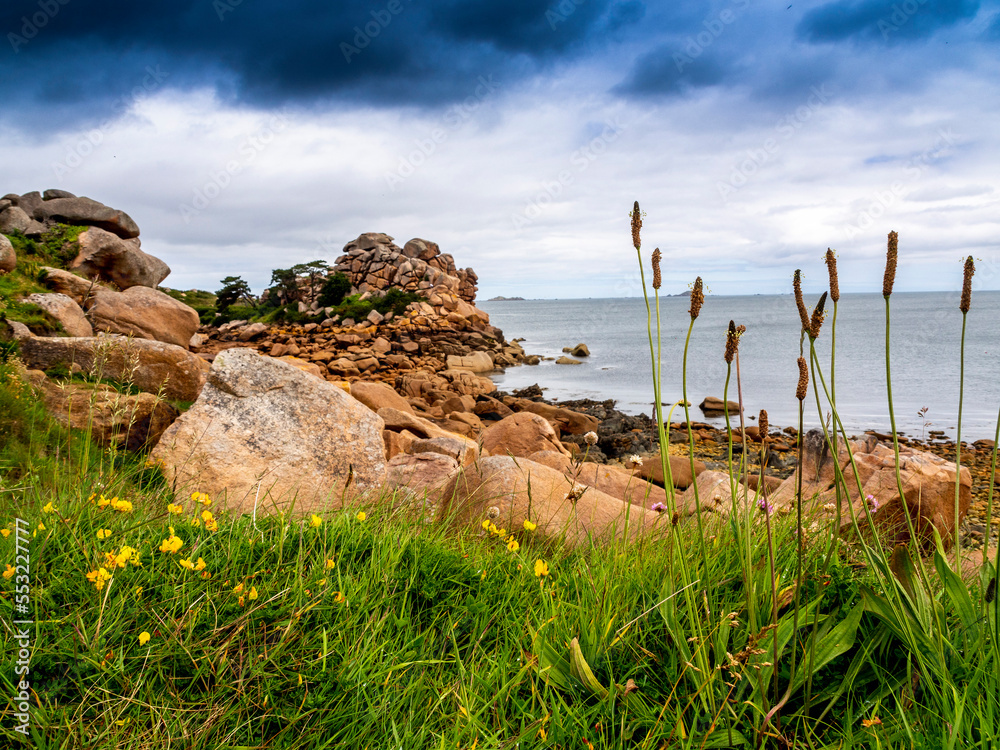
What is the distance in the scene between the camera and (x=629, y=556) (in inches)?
120

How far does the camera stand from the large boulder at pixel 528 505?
3.78 metres

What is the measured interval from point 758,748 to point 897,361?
3425cm

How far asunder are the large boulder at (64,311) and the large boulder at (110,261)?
511 centimetres

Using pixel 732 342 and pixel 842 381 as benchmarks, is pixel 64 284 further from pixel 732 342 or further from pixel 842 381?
pixel 842 381

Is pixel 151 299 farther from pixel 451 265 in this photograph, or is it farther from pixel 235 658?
pixel 451 265

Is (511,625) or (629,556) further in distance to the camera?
(629,556)

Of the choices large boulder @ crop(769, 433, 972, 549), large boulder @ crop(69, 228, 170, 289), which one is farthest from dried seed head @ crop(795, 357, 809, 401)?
large boulder @ crop(69, 228, 170, 289)

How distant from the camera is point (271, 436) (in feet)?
16.9

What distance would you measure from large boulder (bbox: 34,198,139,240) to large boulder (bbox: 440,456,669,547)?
18.3 metres

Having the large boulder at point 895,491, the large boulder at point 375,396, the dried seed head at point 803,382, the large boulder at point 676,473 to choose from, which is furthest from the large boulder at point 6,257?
the dried seed head at point 803,382

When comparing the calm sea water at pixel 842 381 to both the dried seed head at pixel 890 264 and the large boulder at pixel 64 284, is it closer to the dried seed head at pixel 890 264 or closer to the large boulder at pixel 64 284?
the dried seed head at pixel 890 264

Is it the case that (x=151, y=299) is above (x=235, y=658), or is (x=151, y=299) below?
above

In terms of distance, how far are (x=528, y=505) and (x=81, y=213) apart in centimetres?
1957

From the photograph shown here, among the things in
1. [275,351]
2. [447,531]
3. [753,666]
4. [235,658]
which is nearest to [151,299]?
[447,531]
